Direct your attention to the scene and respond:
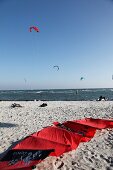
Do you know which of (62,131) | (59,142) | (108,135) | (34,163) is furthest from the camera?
(108,135)

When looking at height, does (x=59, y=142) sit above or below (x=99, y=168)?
above

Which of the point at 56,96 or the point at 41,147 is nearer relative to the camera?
the point at 41,147

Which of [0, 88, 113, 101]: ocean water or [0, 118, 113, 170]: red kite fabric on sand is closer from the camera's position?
[0, 118, 113, 170]: red kite fabric on sand

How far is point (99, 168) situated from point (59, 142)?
5.47 ft

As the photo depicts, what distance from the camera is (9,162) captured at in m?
6.88

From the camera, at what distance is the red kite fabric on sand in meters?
6.75

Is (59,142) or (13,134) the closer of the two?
(59,142)

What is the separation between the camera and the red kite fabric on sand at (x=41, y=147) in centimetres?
675

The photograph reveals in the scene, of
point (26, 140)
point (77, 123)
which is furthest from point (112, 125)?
point (26, 140)

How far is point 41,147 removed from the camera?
24.5 ft

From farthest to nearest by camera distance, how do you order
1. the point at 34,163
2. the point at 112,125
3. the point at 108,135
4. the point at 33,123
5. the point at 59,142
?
the point at 33,123
the point at 112,125
the point at 108,135
the point at 59,142
the point at 34,163

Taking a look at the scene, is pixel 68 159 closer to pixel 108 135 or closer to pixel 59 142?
pixel 59 142

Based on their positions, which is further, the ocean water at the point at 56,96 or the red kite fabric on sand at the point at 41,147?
the ocean water at the point at 56,96

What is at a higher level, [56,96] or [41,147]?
[41,147]
